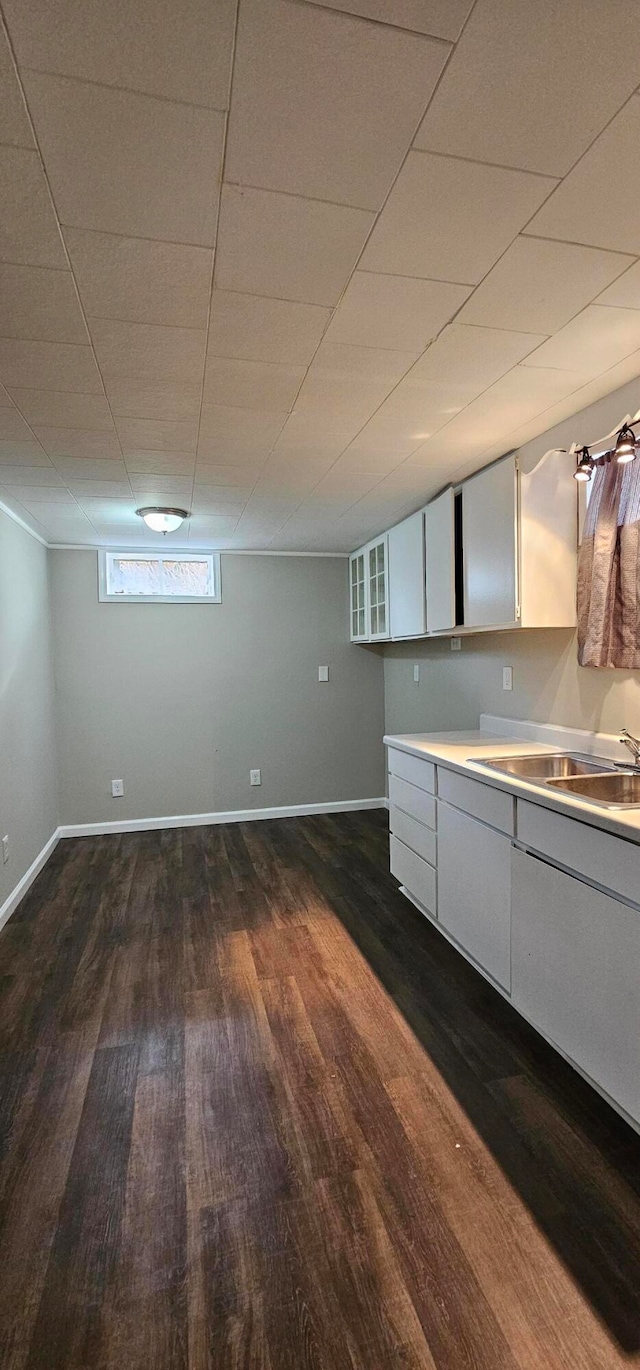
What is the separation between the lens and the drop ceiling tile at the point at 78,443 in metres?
2.20

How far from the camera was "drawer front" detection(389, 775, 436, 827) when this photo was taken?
8.55 ft

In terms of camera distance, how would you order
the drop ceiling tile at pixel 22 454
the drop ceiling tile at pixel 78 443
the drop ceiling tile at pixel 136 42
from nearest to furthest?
the drop ceiling tile at pixel 136 42
the drop ceiling tile at pixel 78 443
the drop ceiling tile at pixel 22 454

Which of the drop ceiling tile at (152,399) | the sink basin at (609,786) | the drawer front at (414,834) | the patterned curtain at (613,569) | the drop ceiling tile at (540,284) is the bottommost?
the drawer front at (414,834)

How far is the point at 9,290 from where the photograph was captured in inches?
53.1

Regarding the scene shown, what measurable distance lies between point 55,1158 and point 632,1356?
4.56 feet

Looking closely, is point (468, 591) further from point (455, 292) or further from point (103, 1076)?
point (103, 1076)

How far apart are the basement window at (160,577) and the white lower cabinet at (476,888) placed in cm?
288

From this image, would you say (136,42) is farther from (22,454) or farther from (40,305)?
(22,454)

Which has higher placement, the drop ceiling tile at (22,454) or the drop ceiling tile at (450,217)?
the drop ceiling tile at (22,454)

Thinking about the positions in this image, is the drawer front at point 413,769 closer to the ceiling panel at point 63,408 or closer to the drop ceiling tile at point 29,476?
the ceiling panel at point 63,408

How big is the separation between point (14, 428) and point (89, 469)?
0.49m

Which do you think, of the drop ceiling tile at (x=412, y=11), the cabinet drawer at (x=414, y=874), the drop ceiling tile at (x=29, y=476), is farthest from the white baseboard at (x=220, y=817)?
the drop ceiling tile at (x=412, y=11)

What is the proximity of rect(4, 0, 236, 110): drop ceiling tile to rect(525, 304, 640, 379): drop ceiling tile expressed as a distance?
1.09m

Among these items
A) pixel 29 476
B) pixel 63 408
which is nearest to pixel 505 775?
pixel 63 408
